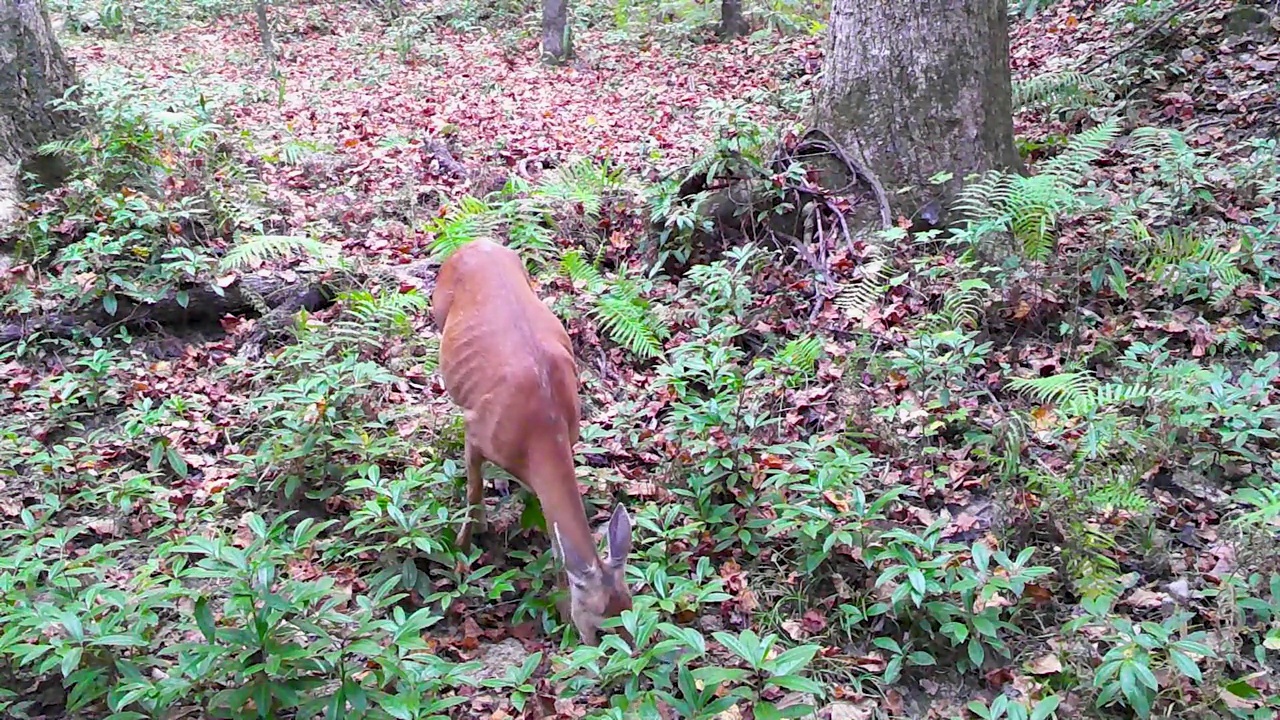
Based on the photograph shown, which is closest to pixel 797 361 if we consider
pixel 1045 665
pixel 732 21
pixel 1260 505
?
pixel 1045 665

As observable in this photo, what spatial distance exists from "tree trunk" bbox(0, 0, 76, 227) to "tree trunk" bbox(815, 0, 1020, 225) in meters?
5.86

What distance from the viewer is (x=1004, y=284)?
5617 mm

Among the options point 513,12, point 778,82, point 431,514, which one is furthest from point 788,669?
point 513,12

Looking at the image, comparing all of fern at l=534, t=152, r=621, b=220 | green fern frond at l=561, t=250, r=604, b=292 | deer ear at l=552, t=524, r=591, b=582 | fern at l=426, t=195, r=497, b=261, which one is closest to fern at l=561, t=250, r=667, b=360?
green fern frond at l=561, t=250, r=604, b=292

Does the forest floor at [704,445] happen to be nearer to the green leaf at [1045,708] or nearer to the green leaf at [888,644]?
the green leaf at [888,644]

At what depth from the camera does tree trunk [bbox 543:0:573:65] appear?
14.1m

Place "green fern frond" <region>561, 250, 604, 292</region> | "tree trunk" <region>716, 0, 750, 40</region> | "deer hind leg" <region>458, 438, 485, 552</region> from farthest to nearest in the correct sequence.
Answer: "tree trunk" <region>716, 0, 750, 40</region> → "green fern frond" <region>561, 250, 604, 292</region> → "deer hind leg" <region>458, 438, 485, 552</region>

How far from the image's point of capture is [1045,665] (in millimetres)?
3645

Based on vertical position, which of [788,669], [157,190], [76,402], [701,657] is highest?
[157,190]

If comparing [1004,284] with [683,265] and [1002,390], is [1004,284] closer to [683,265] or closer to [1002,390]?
[1002,390]

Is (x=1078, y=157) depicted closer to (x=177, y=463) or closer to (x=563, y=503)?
(x=563, y=503)

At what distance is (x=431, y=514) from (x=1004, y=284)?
3626 millimetres

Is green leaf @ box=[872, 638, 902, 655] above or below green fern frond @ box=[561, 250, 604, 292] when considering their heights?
below

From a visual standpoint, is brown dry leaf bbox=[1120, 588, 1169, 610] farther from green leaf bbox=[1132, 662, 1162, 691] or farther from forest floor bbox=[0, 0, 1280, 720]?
green leaf bbox=[1132, 662, 1162, 691]
